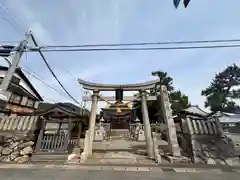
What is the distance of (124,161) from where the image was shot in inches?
276

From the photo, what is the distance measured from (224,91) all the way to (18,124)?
36601 millimetres

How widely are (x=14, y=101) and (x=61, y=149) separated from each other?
10472 mm

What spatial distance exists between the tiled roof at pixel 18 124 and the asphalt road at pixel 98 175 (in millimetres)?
2804

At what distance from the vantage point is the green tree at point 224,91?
30719 mm

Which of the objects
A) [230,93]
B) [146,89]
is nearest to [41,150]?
[146,89]

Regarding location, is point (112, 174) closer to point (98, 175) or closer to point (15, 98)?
point (98, 175)

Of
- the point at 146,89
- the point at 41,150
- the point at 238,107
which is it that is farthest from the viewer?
the point at 238,107

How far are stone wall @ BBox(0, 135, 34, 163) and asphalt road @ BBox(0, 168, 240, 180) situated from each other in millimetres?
1826

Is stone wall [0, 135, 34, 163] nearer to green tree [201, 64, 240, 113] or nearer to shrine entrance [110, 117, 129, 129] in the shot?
shrine entrance [110, 117, 129, 129]

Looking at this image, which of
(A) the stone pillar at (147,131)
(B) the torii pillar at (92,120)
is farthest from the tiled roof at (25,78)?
(A) the stone pillar at (147,131)

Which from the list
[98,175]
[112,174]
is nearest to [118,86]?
[112,174]

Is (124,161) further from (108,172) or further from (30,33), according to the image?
(30,33)

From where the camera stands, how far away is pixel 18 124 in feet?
26.9

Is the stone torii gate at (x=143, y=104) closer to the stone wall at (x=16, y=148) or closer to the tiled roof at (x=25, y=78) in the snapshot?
the stone wall at (x=16, y=148)
